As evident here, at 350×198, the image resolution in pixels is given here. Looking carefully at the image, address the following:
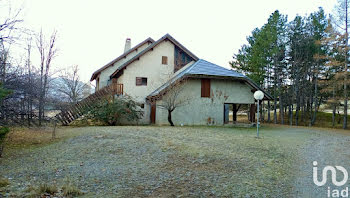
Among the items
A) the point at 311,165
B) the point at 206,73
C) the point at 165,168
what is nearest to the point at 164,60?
the point at 206,73

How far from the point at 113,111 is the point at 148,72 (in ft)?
18.3

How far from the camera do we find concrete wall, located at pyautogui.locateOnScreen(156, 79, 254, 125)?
56.6 ft

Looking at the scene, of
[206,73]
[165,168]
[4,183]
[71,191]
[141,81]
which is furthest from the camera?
[141,81]

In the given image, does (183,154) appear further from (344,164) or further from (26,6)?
(26,6)

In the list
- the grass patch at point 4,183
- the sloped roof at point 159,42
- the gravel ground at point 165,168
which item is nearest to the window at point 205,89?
the sloped roof at point 159,42

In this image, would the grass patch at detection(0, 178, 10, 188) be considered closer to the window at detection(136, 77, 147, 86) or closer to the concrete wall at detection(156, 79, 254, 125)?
the concrete wall at detection(156, 79, 254, 125)

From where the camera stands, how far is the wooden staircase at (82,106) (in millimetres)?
16359

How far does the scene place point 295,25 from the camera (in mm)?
25516

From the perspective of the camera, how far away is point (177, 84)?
1587 centimetres

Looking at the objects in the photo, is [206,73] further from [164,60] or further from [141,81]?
[141,81]

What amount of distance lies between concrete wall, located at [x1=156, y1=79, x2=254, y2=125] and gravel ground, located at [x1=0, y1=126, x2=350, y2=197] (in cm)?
813

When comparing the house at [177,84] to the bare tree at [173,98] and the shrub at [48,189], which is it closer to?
the bare tree at [173,98]

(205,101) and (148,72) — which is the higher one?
(148,72)

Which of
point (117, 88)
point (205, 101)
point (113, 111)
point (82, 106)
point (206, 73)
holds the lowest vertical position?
point (113, 111)
